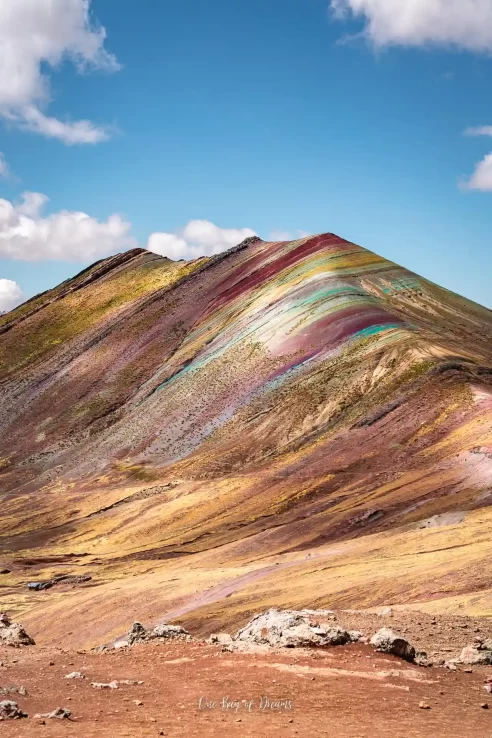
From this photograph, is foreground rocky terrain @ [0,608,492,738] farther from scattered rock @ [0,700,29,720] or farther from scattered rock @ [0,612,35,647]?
scattered rock @ [0,612,35,647]

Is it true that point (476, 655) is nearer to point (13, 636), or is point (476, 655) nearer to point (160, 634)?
point (160, 634)

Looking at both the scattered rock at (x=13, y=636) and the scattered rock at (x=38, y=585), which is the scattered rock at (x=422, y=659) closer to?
the scattered rock at (x=13, y=636)

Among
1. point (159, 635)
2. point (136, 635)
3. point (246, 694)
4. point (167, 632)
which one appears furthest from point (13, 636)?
point (246, 694)

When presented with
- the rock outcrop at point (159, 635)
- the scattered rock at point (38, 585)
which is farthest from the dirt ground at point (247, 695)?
the scattered rock at point (38, 585)

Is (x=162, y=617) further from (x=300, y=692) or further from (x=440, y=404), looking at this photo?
(x=440, y=404)

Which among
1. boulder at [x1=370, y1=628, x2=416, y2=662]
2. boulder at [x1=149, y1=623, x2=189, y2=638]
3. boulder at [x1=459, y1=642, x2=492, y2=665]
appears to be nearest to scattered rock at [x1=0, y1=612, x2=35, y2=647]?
boulder at [x1=149, y1=623, x2=189, y2=638]

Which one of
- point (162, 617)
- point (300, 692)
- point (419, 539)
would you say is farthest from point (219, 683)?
point (419, 539)
